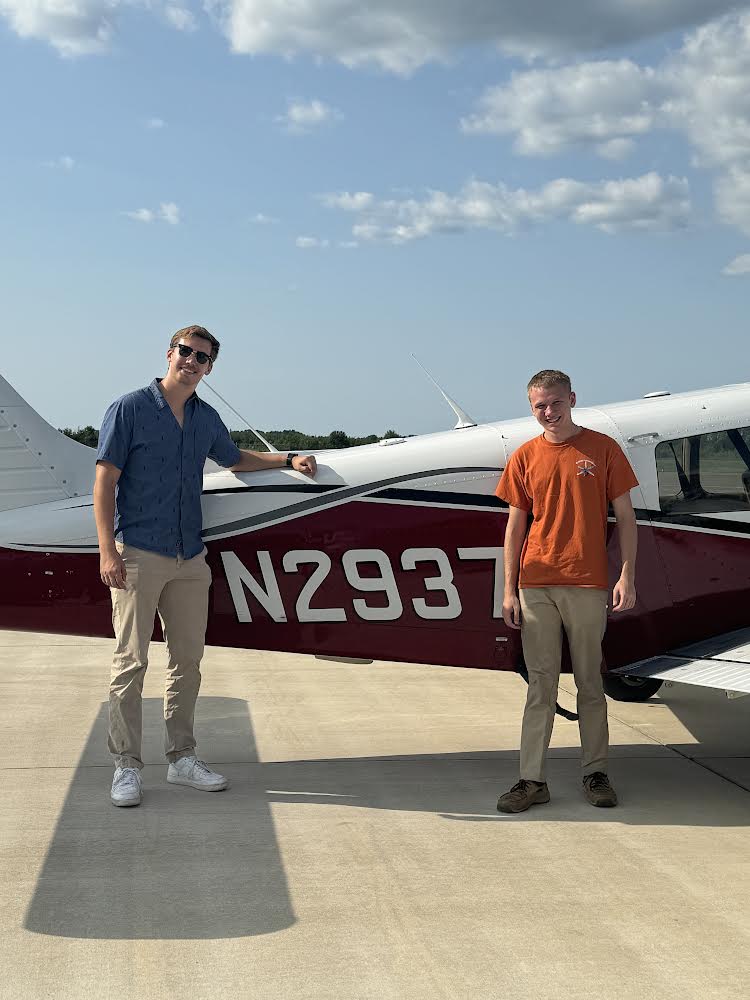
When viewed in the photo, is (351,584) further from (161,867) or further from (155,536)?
(161,867)

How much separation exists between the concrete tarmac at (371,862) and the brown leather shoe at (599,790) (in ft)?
0.20

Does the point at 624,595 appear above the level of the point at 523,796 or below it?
above

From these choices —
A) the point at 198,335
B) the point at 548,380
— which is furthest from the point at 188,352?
the point at 548,380

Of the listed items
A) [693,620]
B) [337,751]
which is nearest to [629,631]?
[693,620]

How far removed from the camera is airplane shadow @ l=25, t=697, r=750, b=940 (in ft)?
12.4

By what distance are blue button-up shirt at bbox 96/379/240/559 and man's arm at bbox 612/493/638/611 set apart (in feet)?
6.62

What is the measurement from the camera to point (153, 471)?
16.7 feet

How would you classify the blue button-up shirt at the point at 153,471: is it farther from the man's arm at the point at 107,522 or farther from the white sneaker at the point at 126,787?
the white sneaker at the point at 126,787

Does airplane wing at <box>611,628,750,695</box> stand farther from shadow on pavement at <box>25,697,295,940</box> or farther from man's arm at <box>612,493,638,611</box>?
shadow on pavement at <box>25,697,295,940</box>

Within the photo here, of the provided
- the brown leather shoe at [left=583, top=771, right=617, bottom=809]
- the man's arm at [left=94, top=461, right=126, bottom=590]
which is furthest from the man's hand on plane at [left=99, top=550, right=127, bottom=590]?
the brown leather shoe at [left=583, top=771, right=617, bottom=809]

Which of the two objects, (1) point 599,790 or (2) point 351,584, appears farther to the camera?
(2) point 351,584

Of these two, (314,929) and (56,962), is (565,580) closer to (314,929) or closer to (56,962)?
(314,929)

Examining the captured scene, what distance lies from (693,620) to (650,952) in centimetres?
237

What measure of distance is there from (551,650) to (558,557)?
1.49ft
